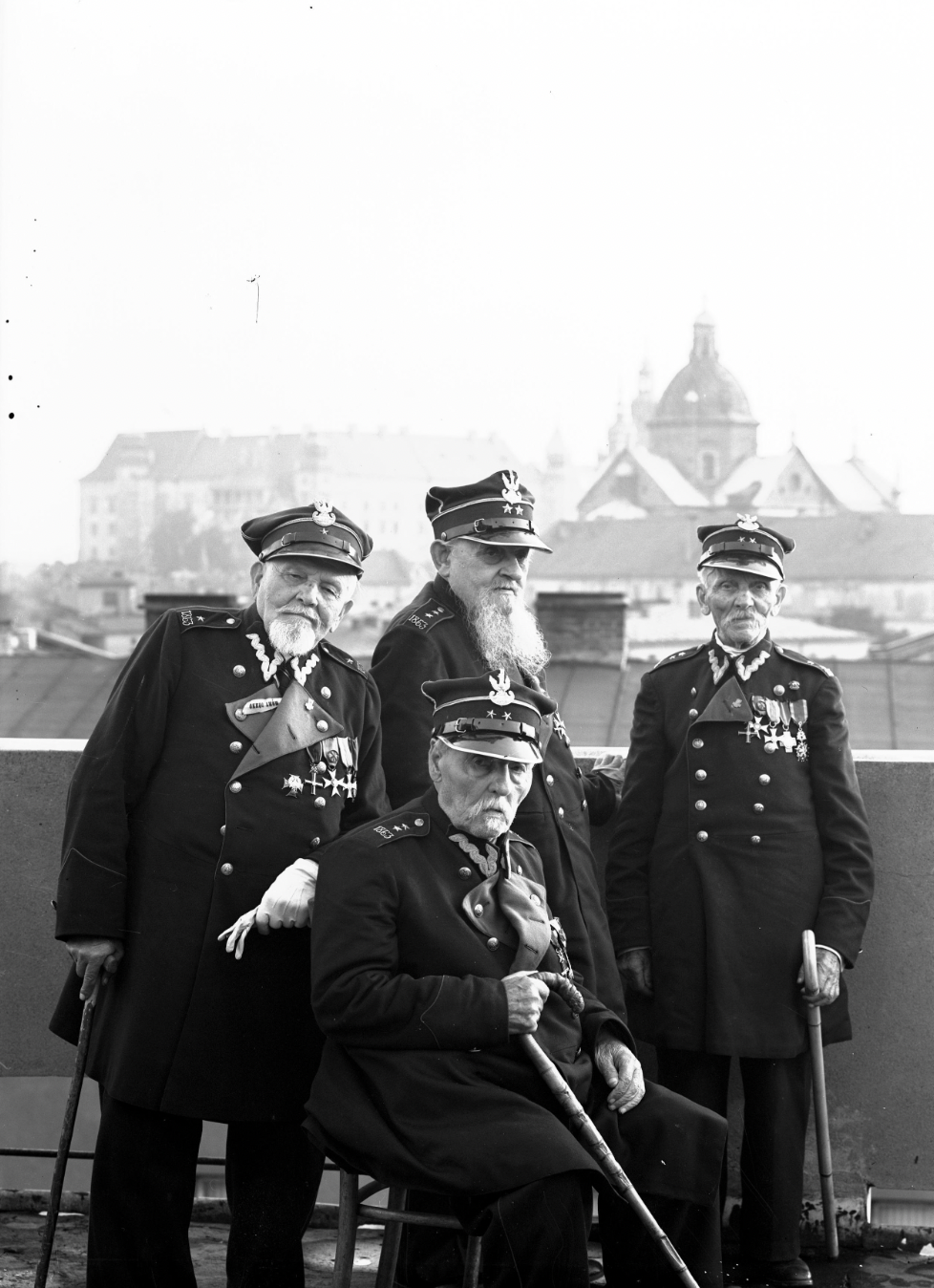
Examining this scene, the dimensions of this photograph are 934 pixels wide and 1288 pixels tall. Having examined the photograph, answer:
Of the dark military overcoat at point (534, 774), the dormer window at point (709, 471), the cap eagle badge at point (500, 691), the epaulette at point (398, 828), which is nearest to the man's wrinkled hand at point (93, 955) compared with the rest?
the epaulette at point (398, 828)

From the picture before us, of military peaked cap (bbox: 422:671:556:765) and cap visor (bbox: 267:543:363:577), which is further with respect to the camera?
cap visor (bbox: 267:543:363:577)

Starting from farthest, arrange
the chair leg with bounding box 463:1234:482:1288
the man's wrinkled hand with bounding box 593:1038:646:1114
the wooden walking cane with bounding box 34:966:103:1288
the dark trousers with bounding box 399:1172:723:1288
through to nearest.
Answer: the wooden walking cane with bounding box 34:966:103:1288 → the man's wrinkled hand with bounding box 593:1038:646:1114 → the chair leg with bounding box 463:1234:482:1288 → the dark trousers with bounding box 399:1172:723:1288

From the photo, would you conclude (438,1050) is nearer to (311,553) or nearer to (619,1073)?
(619,1073)

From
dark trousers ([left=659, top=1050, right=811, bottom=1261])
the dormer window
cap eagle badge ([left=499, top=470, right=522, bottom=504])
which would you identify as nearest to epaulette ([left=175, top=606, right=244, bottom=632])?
cap eagle badge ([left=499, top=470, right=522, bottom=504])

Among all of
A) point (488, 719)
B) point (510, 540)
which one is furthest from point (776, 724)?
point (488, 719)

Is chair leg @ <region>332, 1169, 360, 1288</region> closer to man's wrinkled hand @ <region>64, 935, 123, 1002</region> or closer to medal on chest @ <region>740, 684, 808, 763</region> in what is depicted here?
man's wrinkled hand @ <region>64, 935, 123, 1002</region>

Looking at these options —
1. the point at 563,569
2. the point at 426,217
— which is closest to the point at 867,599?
the point at 563,569

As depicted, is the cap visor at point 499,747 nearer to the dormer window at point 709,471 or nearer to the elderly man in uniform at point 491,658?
the elderly man in uniform at point 491,658

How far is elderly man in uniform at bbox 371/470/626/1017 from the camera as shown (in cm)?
411

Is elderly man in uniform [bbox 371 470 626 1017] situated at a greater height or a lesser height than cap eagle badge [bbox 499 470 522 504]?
lesser

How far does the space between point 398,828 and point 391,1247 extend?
939mm

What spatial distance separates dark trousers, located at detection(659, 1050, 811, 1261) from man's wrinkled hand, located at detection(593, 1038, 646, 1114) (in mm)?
740

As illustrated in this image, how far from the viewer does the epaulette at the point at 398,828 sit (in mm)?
3637

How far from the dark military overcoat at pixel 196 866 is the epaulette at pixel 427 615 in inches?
15.9
